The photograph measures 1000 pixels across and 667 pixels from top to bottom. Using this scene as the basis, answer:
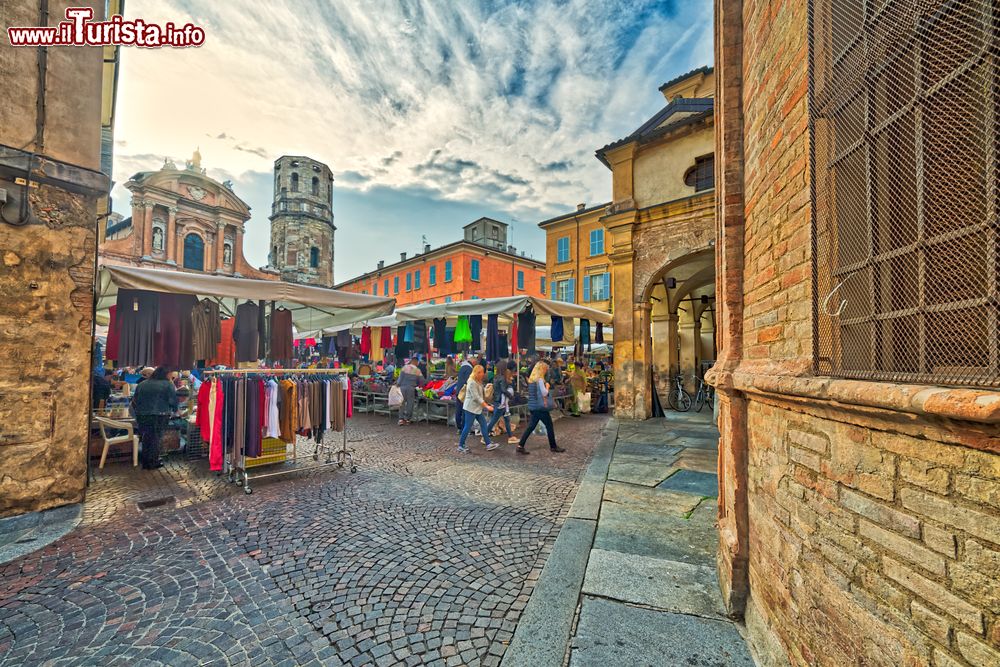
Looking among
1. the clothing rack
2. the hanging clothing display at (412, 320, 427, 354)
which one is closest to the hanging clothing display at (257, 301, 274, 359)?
the clothing rack

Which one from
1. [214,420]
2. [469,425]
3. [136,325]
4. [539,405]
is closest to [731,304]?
→ [539,405]

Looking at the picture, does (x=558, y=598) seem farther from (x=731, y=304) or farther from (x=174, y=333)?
(x=174, y=333)

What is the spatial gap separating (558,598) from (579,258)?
22.9 meters

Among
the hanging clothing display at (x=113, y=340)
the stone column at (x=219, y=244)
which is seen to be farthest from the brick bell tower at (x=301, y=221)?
the hanging clothing display at (x=113, y=340)

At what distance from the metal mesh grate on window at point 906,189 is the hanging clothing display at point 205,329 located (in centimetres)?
738

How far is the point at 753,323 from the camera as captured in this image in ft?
9.25

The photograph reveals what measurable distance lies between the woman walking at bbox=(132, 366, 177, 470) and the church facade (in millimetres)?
23654

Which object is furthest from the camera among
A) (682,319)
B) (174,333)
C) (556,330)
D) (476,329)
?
(682,319)

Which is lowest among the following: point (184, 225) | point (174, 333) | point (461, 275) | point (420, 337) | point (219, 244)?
point (174, 333)

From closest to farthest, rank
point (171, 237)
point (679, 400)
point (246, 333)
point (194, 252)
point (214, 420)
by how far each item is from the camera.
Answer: point (214, 420), point (246, 333), point (679, 400), point (171, 237), point (194, 252)

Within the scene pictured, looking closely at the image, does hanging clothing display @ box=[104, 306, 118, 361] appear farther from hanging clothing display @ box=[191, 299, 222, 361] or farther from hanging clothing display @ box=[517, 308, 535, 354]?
hanging clothing display @ box=[517, 308, 535, 354]

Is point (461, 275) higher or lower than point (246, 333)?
higher

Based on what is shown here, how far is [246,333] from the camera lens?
277 inches

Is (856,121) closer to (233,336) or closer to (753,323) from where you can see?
(753,323)
